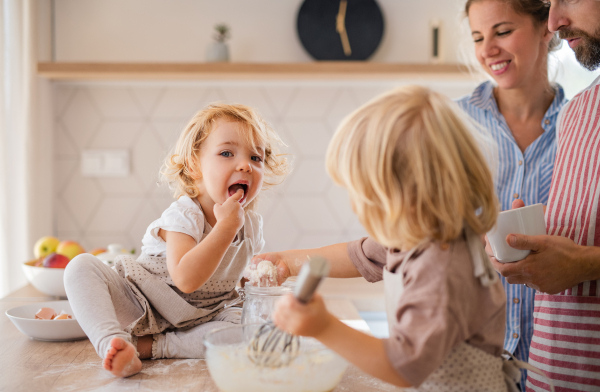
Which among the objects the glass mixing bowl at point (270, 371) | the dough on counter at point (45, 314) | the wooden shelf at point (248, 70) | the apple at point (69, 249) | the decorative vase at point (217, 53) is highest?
the decorative vase at point (217, 53)

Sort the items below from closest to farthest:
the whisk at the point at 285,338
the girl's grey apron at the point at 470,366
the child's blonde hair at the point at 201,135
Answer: the whisk at the point at 285,338 < the girl's grey apron at the point at 470,366 < the child's blonde hair at the point at 201,135

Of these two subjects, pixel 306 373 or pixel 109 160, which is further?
pixel 109 160

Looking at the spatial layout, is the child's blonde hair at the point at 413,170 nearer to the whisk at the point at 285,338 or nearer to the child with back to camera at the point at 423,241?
the child with back to camera at the point at 423,241

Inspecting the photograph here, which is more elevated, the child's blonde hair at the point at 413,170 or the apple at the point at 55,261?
the child's blonde hair at the point at 413,170

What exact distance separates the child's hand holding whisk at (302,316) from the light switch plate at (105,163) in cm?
190

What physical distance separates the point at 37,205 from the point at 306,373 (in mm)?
1746

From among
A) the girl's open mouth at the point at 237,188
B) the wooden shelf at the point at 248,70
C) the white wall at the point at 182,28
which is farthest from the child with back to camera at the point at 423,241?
the white wall at the point at 182,28

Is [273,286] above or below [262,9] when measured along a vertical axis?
below

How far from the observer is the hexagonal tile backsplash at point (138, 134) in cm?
→ 230

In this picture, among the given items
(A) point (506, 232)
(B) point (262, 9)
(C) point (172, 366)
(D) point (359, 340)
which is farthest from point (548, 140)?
(B) point (262, 9)

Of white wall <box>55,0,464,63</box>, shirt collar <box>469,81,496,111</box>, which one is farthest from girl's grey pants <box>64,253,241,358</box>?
white wall <box>55,0,464,63</box>

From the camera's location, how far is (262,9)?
90.3 inches

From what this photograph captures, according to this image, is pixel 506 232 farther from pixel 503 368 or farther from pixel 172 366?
pixel 172 366

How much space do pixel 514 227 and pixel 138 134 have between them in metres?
1.87
